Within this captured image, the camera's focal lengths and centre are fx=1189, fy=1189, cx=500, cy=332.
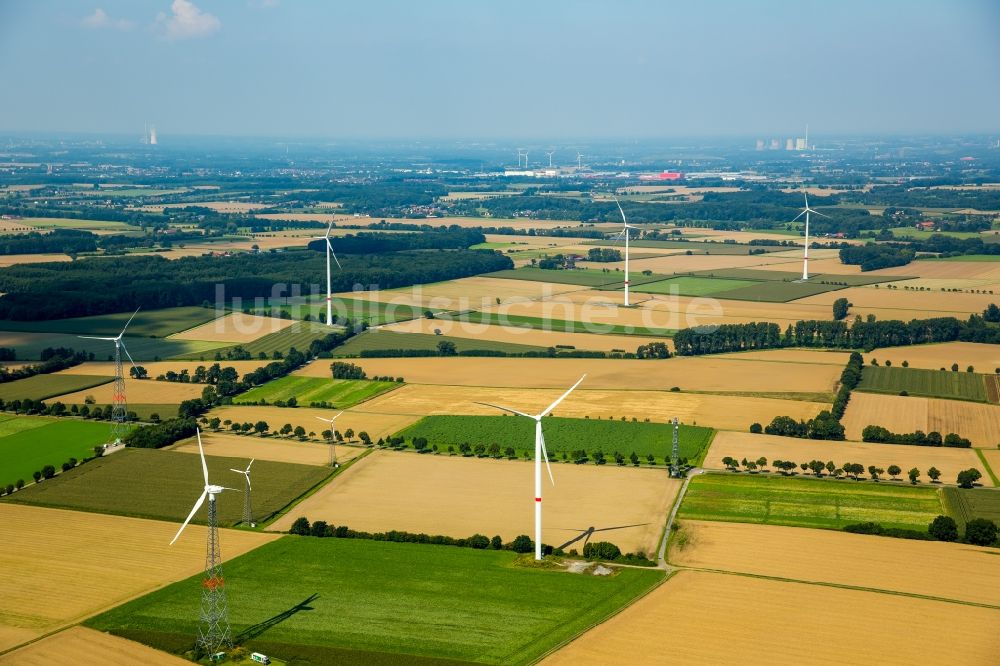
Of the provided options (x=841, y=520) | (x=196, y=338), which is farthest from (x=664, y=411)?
(x=196, y=338)

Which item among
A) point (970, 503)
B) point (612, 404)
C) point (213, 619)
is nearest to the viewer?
point (213, 619)

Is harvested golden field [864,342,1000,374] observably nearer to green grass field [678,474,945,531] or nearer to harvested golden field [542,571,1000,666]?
green grass field [678,474,945,531]

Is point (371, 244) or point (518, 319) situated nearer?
point (518, 319)

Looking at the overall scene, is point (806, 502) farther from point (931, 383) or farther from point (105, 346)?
point (105, 346)

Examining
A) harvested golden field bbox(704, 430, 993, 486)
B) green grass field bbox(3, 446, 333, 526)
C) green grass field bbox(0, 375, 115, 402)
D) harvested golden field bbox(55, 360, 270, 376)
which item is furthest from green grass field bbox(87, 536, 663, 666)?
harvested golden field bbox(55, 360, 270, 376)

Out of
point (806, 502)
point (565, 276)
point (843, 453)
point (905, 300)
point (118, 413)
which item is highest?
point (905, 300)

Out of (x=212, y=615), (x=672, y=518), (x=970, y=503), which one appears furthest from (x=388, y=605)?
(x=970, y=503)

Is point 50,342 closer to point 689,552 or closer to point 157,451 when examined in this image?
point 157,451

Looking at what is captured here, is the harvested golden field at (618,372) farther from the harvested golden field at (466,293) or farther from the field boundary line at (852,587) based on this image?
the field boundary line at (852,587)
